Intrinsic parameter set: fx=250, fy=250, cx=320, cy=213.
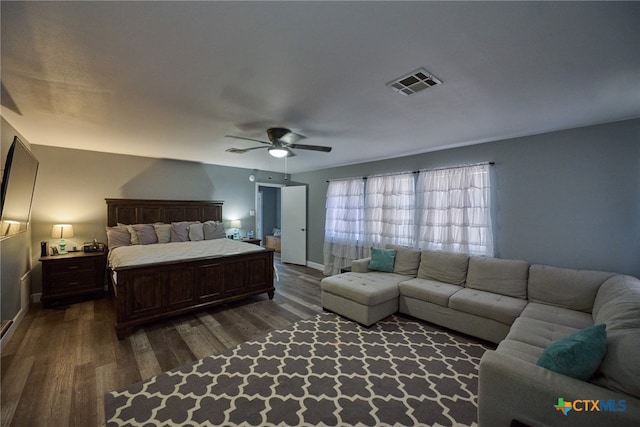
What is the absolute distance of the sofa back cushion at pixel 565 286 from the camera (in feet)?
8.37

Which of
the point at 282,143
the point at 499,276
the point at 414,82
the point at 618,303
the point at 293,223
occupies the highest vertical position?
the point at 414,82

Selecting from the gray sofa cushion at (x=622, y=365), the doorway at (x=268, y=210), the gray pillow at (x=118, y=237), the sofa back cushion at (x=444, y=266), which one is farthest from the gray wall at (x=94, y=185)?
the gray sofa cushion at (x=622, y=365)

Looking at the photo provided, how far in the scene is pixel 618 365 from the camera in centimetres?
131

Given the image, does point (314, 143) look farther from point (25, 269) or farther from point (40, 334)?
point (25, 269)

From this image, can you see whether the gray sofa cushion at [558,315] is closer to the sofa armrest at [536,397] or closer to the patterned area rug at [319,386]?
the patterned area rug at [319,386]

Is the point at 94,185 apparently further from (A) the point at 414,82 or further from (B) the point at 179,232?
(A) the point at 414,82

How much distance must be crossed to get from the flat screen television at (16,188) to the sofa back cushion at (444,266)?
4576mm

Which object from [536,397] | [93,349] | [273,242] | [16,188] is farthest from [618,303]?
[273,242]

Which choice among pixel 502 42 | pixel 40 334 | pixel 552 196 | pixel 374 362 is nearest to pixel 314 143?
pixel 502 42

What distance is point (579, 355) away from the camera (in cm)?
140

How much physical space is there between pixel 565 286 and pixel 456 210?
1526 mm

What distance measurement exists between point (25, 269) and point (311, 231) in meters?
4.88

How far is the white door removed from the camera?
646cm

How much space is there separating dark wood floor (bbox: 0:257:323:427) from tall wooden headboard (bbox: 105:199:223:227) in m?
1.49
